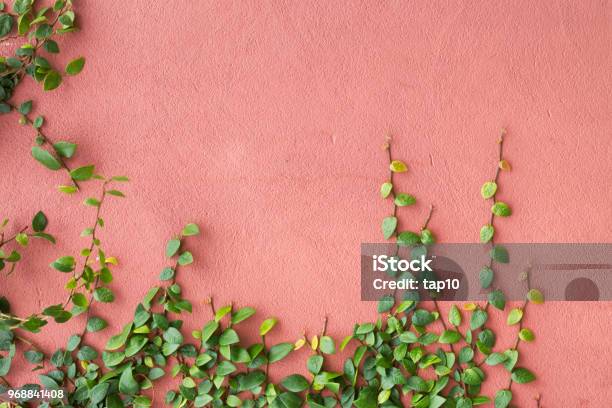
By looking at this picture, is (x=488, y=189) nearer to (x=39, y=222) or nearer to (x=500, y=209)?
(x=500, y=209)

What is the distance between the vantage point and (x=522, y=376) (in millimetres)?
1509

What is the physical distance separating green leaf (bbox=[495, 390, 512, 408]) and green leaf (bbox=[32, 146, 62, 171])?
1291 mm

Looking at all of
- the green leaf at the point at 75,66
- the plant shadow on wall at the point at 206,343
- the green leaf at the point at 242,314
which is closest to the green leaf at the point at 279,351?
the plant shadow on wall at the point at 206,343

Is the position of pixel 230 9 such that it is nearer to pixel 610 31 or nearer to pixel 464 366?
pixel 610 31

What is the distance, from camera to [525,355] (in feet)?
5.05

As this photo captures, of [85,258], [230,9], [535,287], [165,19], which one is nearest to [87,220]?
[85,258]

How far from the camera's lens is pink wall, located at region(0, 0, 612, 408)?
1.53 meters

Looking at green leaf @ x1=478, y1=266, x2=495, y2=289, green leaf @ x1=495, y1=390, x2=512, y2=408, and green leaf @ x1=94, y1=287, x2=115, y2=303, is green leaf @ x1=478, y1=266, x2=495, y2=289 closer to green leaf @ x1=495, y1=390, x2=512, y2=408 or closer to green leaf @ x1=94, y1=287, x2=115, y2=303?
green leaf @ x1=495, y1=390, x2=512, y2=408

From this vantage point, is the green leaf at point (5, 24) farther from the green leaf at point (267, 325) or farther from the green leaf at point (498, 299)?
the green leaf at point (498, 299)

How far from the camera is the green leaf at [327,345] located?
1.53 metres

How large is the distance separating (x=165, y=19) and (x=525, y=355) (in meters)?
1.31

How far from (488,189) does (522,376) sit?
49 cm

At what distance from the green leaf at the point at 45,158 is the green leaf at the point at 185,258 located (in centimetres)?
39

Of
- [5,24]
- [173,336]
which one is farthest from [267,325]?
[5,24]
